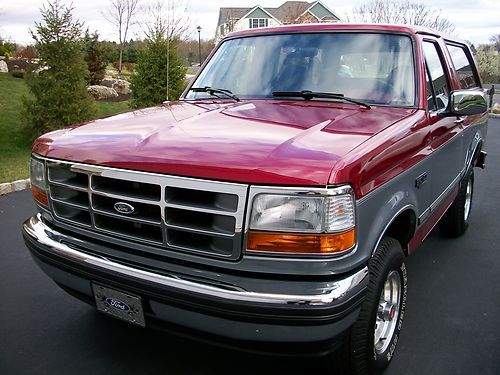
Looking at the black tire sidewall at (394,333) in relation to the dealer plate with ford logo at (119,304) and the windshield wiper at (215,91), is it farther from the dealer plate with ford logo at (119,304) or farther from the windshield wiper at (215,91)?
the windshield wiper at (215,91)

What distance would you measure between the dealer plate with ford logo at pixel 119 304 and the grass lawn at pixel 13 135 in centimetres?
514

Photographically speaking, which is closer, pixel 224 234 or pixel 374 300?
pixel 224 234

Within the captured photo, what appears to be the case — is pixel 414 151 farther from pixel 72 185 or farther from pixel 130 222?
pixel 72 185

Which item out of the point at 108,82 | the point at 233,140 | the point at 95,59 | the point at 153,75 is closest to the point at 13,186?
the point at 233,140

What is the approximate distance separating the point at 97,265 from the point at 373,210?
1362 millimetres

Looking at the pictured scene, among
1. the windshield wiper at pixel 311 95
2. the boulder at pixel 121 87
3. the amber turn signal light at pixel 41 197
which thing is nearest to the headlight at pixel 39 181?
the amber turn signal light at pixel 41 197

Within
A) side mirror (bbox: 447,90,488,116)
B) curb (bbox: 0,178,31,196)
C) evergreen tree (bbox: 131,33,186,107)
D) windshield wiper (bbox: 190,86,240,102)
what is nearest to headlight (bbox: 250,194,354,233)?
windshield wiper (bbox: 190,86,240,102)

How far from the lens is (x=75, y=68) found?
361 inches

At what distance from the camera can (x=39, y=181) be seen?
2615mm

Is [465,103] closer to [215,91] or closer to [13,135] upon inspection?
[215,91]

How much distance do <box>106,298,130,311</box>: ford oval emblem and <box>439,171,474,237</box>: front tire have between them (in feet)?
11.3

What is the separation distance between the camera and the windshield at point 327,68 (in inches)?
123

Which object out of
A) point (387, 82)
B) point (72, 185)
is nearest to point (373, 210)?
point (387, 82)

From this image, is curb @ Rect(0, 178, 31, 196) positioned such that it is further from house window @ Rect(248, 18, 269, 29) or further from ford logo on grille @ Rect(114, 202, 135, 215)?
house window @ Rect(248, 18, 269, 29)
